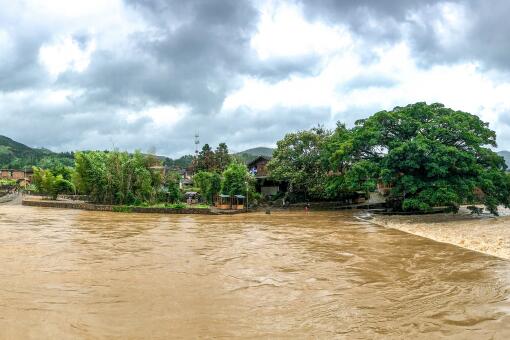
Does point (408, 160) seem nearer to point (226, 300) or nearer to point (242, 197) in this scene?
point (242, 197)

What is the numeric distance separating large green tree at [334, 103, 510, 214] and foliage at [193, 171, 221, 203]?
11417 millimetres

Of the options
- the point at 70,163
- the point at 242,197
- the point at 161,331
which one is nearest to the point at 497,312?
the point at 161,331

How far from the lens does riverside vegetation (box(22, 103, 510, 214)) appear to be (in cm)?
2180

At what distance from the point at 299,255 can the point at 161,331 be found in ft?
22.2

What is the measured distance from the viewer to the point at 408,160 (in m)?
22.0

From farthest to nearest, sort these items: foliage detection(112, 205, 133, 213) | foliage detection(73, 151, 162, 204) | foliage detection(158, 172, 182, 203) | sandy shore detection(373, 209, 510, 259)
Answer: foliage detection(158, 172, 182, 203) → foliage detection(73, 151, 162, 204) → foliage detection(112, 205, 133, 213) → sandy shore detection(373, 209, 510, 259)

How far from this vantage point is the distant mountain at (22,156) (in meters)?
79.0

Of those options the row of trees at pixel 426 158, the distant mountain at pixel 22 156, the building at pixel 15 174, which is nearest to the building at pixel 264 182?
the row of trees at pixel 426 158

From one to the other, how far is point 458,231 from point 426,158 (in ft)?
19.5

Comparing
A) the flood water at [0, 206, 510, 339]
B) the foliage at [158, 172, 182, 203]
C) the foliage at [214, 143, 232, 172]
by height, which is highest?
the foliage at [214, 143, 232, 172]

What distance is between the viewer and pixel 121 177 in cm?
3091

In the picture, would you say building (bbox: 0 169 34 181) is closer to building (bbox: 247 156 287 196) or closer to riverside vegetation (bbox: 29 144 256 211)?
riverside vegetation (bbox: 29 144 256 211)

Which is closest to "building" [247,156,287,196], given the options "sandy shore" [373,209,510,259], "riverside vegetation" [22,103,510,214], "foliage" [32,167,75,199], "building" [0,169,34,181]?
"riverside vegetation" [22,103,510,214]

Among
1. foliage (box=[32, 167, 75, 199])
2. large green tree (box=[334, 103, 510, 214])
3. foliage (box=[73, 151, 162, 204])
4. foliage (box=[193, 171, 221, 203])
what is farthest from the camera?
foliage (box=[32, 167, 75, 199])
